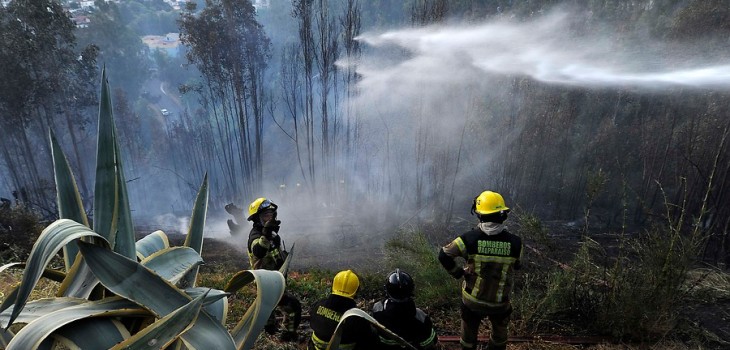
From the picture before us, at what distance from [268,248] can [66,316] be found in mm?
3306

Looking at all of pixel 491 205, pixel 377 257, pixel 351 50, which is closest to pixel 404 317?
pixel 491 205

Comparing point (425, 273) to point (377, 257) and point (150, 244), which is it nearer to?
point (150, 244)

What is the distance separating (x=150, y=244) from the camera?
2059 millimetres

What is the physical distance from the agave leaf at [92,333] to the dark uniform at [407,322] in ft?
6.19

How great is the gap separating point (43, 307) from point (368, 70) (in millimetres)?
26538

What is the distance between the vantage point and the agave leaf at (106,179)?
1.59 m

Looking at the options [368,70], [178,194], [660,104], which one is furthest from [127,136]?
[660,104]

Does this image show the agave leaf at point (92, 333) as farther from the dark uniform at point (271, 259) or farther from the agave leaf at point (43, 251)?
the dark uniform at point (271, 259)

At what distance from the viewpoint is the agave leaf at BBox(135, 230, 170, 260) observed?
78.1 inches

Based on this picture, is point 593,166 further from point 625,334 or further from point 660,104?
point 625,334

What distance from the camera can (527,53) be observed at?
16.3 meters

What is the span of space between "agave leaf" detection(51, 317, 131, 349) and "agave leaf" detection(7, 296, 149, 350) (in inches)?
1.1

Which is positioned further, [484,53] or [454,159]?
[454,159]

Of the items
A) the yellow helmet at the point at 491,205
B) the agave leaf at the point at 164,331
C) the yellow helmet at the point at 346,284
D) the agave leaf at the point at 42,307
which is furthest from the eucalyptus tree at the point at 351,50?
the agave leaf at the point at 164,331
